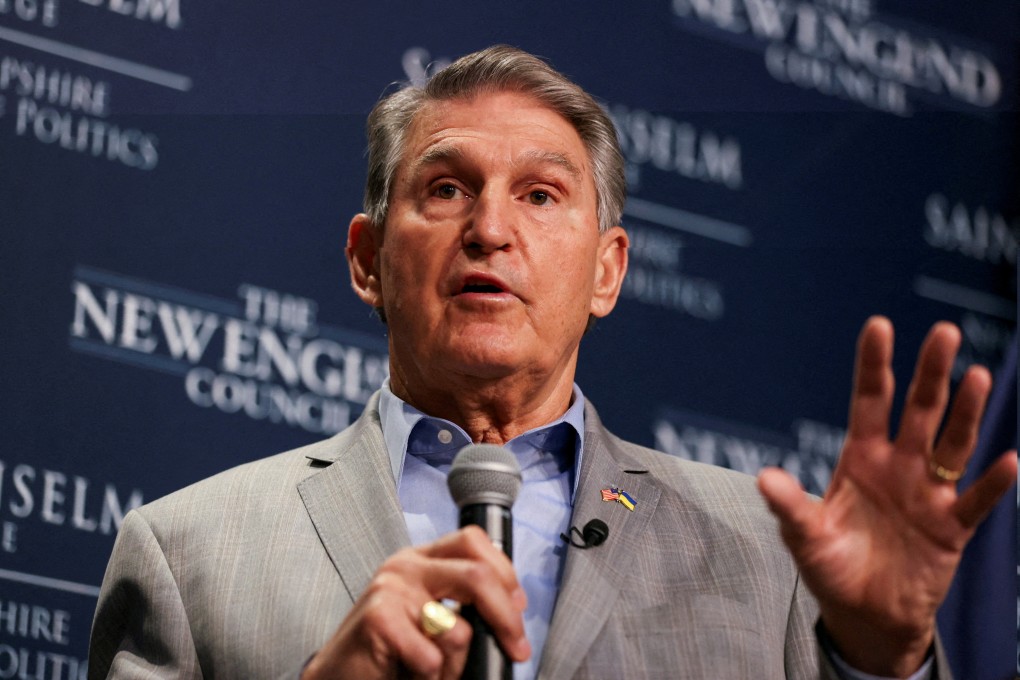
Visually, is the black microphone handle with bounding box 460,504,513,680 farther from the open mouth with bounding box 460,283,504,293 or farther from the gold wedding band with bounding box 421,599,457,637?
the open mouth with bounding box 460,283,504,293

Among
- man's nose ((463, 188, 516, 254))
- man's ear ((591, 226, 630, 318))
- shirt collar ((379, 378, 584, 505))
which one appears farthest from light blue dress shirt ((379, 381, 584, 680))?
man's nose ((463, 188, 516, 254))

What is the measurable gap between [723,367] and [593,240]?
3.01 ft

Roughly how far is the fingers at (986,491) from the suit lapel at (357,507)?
88 centimetres

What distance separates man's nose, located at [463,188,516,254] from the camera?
216cm

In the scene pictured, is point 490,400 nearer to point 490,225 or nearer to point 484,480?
point 490,225

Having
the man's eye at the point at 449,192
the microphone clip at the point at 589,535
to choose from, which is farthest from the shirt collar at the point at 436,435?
the man's eye at the point at 449,192

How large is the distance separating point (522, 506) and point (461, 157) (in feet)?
2.15

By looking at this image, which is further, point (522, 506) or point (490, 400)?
point (490, 400)

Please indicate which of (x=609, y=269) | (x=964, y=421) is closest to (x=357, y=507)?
(x=609, y=269)

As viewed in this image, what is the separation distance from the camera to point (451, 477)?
1521 mm

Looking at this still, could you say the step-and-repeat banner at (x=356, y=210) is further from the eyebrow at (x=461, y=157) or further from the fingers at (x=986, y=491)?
the fingers at (x=986, y=491)

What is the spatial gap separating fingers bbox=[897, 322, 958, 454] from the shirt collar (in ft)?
2.54

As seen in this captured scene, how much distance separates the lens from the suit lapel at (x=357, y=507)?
1.98m

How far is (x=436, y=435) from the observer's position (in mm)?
2252
